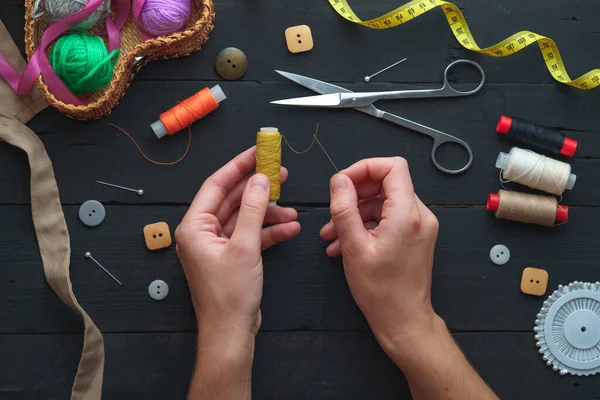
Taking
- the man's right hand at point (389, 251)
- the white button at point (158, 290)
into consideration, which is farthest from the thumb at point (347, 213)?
the white button at point (158, 290)

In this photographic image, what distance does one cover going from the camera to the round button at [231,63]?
1.60 meters

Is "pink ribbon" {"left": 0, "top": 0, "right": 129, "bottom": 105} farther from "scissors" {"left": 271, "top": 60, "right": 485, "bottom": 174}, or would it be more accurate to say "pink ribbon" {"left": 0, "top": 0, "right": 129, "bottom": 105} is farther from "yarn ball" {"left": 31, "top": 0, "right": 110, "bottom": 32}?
"scissors" {"left": 271, "top": 60, "right": 485, "bottom": 174}

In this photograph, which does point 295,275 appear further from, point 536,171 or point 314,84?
point 536,171

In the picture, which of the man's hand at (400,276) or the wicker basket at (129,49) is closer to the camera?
the man's hand at (400,276)

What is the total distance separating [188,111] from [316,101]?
31cm

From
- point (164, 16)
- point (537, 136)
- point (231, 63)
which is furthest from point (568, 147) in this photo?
point (164, 16)

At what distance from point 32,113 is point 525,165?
1.21 metres

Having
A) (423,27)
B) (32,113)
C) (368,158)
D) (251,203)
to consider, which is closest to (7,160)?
(32,113)

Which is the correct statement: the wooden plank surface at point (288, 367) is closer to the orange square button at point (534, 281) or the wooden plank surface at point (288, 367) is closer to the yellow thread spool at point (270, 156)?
the orange square button at point (534, 281)

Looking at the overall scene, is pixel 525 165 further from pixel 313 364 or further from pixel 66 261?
pixel 66 261

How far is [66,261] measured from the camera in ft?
5.18

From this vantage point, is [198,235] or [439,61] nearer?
[198,235]

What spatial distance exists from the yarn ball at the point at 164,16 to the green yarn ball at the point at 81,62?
4.7 inches

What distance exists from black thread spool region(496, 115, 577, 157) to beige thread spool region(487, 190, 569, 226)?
12cm
